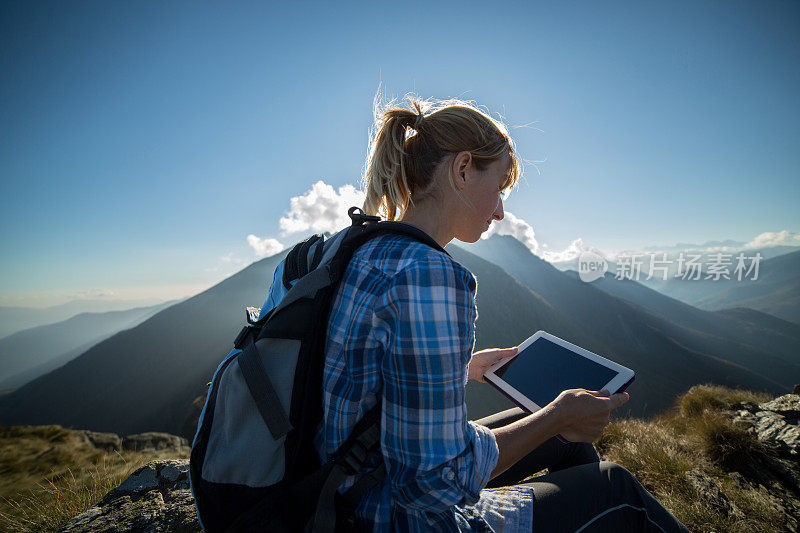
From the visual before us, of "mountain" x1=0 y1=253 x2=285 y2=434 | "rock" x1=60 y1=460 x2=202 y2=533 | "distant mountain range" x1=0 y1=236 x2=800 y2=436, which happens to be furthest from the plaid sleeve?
"mountain" x1=0 y1=253 x2=285 y2=434

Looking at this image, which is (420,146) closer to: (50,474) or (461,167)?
(461,167)

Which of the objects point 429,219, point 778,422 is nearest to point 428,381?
point 429,219

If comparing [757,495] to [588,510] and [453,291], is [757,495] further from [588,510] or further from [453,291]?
[453,291]

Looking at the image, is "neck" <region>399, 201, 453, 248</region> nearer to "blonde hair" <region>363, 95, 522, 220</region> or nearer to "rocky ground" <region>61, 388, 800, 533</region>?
"blonde hair" <region>363, 95, 522, 220</region>

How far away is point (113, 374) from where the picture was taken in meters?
77.6

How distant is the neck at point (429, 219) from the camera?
1875mm

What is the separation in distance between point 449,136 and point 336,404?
1558mm

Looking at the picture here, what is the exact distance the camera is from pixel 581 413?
167cm

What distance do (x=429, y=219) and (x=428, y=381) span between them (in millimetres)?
1005

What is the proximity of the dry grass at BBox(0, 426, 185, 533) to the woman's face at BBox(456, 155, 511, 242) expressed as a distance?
5.15 meters

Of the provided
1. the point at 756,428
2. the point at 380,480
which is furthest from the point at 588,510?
the point at 756,428

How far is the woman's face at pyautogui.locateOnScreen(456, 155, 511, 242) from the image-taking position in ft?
6.32

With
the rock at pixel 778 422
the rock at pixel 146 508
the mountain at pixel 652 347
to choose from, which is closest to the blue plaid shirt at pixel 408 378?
the rock at pixel 146 508

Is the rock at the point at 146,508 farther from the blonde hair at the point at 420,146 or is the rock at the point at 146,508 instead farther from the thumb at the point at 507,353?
the blonde hair at the point at 420,146
